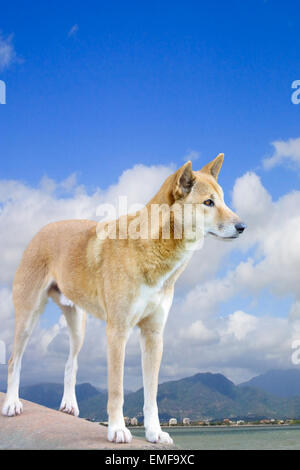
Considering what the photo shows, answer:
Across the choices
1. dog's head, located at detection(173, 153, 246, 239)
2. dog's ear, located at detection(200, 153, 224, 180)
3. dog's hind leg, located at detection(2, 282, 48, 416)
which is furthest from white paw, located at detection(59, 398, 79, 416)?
dog's ear, located at detection(200, 153, 224, 180)

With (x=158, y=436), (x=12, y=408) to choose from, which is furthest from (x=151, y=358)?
(x=12, y=408)

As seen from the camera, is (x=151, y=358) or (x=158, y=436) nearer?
(x=158, y=436)

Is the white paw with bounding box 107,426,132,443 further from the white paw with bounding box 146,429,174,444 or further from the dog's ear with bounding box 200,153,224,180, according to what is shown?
the dog's ear with bounding box 200,153,224,180

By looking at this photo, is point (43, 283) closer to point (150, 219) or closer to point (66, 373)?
point (66, 373)

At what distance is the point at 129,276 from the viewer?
7.23 meters

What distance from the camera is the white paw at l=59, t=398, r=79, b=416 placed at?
948cm

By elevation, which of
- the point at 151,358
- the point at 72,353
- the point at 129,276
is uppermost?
the point at 129,276

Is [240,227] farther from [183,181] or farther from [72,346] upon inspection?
[72,346]

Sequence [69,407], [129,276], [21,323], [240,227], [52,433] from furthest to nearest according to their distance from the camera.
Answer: [69,407] < [21,323] < [52,433] < [129,276] < [240,227]

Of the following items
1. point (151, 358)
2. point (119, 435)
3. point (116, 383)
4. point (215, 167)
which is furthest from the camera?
point (215, 167)

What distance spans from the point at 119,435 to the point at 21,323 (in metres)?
3.43

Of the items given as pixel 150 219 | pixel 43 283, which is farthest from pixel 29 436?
pixel 150 219

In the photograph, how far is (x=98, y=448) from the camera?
6523 mm
